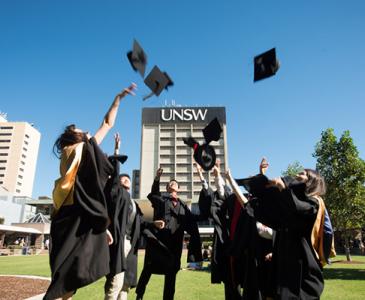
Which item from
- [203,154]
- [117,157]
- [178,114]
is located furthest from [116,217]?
[178,114]

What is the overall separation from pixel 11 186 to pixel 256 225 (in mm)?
125987

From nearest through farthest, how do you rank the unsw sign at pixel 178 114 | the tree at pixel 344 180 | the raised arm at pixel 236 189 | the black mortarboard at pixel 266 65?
the raised arm at pixel 236 189 → the black mortarboard at pixel 266 65 → the tree at pixel 344 180 → the unsw sign at pixel 178 114

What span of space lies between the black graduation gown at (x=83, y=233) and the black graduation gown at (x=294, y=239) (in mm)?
1505

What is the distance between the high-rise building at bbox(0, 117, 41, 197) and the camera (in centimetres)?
11119

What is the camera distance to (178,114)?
8656cm

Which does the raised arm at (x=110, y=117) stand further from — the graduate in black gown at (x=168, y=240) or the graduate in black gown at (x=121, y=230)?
the graduate in black gown at (x=168, y=240)

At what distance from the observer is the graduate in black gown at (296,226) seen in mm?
2592

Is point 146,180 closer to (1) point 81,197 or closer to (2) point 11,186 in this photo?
(2) point 11,186

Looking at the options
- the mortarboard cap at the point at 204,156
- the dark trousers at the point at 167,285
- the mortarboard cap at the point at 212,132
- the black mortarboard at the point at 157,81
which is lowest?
the dark trousers at the point at 167,285

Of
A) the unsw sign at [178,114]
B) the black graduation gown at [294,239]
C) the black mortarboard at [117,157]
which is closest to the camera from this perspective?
Result: the black graduation gown at [294,239]

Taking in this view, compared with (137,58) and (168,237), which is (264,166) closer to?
(168,237)

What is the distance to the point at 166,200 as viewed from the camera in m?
4.96

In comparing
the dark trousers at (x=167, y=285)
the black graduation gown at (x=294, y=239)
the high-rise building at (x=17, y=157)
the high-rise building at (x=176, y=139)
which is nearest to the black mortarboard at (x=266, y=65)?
the black graduation gown at (x=294, y=239)

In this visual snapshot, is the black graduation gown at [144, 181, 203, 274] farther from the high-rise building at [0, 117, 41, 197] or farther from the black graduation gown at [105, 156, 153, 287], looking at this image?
the high-rise building at [0, 117, 41, 197]
